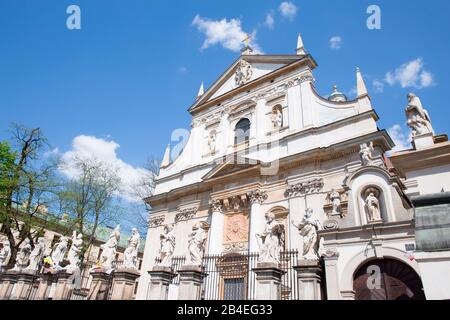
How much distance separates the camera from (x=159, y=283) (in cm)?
1158

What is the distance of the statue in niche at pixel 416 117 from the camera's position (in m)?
8.62

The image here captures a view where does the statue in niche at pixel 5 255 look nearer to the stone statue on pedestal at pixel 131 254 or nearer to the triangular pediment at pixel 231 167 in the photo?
the stone statue on pedestal at pixel 131 254

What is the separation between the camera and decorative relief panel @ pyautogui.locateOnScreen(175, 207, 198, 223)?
20188mm

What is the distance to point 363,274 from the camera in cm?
756

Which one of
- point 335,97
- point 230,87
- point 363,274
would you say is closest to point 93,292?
point 363,274

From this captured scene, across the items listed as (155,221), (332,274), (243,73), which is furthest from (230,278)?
(243,73)

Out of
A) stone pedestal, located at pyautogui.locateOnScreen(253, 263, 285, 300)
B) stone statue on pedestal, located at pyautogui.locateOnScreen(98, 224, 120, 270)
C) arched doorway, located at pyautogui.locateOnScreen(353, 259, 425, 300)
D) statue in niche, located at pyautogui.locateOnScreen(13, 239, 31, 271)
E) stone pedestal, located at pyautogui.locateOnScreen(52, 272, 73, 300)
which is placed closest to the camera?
arched doorway, located at pyautogui.locateOnScreen(353, 259, 425, 300)

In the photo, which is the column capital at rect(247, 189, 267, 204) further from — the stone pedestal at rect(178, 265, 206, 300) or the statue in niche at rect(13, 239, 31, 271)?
the statue in niche at rect(13, 239, 31, 271)

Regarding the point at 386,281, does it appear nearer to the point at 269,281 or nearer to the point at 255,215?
the point at 269,281

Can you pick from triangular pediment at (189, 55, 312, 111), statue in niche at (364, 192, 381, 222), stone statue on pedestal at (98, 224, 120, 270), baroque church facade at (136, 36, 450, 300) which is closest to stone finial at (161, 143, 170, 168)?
baroque church facade at (136, 36, 450, 300)

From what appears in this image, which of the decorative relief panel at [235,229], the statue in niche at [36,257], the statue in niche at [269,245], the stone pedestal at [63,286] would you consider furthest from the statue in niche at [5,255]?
the statue in niche at [269,245]

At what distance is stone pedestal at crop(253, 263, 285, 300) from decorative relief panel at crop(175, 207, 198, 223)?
1169 centimetres

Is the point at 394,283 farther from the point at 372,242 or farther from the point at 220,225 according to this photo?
the point at 220,225

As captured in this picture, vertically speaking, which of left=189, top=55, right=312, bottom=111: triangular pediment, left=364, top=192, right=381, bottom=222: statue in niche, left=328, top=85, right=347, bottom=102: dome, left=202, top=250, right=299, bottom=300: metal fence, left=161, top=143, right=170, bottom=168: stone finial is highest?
left=328, top=85, right=347, bottom=102: dome
